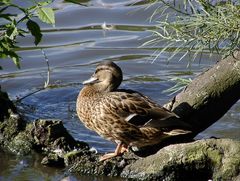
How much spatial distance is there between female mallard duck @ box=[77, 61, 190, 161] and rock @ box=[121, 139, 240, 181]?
453 millimetres

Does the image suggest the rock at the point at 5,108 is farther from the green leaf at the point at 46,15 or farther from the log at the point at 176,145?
the green leaf at the point at 46,15

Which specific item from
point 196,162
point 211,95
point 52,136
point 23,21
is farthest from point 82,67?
point 196,162

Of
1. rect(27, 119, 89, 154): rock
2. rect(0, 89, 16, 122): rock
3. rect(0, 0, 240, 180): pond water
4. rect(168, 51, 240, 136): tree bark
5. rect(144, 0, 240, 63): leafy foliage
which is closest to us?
rect(144, 0, 240, 63): leafy foliage

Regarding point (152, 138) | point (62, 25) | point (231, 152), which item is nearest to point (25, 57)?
point (62, 25)

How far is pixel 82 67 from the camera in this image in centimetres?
1180

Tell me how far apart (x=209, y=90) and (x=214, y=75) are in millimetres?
143

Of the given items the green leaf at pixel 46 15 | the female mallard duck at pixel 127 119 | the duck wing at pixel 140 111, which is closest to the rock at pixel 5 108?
the female mallard duck at pixel 127 119

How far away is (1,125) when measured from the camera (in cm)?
855

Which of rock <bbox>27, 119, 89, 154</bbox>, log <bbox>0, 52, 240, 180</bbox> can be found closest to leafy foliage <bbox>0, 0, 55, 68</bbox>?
rock <bbox>27, 119, 89, 154</bbox>

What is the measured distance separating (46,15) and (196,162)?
1724 millimetres

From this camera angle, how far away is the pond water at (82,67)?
30.2ft

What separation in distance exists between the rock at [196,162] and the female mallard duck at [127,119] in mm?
453

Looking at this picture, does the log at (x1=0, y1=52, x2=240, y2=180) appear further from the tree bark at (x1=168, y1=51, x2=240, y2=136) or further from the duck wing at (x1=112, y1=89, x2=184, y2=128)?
the duck wing at (x1=112, y1=89, x2=184, y2=128)

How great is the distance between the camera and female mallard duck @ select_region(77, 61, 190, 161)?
7.97 m
